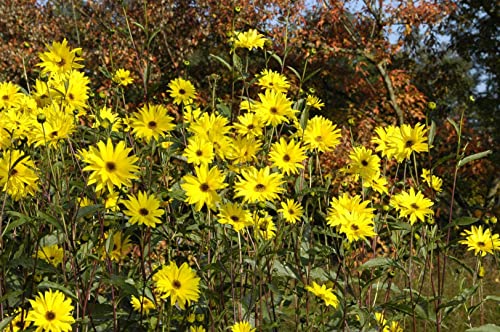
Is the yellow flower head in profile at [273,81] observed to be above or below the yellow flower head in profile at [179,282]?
above

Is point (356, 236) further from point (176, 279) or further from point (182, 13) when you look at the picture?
point (182, 13)

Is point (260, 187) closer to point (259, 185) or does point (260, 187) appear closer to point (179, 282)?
point (259, 185)

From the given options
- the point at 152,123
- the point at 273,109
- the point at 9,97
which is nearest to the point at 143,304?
the point at 152,123

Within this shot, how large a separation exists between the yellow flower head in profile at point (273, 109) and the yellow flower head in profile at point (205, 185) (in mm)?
284

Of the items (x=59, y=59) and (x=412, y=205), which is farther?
(x=59, y=59)

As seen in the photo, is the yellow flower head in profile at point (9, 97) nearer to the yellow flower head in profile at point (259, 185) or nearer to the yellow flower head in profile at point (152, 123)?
the yellow flower head in profile at point (152, 123)

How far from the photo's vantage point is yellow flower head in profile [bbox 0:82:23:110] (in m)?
1.95

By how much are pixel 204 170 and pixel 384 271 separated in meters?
0.75

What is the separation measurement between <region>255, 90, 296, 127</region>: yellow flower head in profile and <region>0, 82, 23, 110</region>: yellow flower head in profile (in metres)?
0.79

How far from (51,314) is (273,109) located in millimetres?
817

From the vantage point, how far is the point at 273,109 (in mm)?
1794

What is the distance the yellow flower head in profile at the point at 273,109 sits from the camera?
5.81 feet

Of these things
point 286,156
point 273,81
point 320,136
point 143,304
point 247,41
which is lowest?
point 143,304

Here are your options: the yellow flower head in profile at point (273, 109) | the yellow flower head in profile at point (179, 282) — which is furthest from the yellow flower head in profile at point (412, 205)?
the yellow flower head in profile at point (179, 282)
